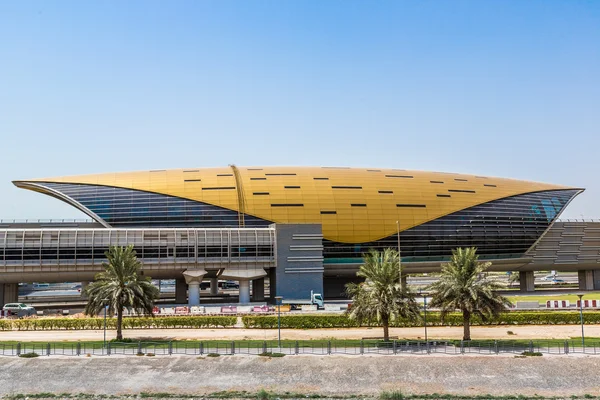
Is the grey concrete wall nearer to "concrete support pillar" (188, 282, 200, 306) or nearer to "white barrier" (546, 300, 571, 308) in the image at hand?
"concrete support pillar" (188, 282, 200, 306)

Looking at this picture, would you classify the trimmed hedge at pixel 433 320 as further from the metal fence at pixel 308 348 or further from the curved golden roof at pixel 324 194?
the curved golden roof at pixel 324 194

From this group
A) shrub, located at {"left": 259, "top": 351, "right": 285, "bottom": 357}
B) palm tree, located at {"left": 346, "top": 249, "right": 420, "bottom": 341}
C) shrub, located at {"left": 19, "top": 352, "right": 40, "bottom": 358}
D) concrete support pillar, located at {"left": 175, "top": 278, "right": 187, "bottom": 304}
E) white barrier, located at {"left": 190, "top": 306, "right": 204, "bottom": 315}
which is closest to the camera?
shrub, located at {"left": 259, "top": 351, "right": 285, "bottom": 357}

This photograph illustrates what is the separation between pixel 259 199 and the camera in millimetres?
92312

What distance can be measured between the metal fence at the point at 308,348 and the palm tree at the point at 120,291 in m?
4.56

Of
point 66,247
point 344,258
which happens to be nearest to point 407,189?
point 344,258

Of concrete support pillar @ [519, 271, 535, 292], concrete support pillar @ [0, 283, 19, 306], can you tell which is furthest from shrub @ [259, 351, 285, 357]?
concrete support pillar @ [519, 271, 535, 292]

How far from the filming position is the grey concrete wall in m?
83.4

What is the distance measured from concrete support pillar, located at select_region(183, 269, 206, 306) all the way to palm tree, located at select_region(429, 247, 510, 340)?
39701 millimetres

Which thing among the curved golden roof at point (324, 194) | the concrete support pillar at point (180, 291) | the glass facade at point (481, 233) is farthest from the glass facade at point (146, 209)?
the glass facade at point (481, 233)

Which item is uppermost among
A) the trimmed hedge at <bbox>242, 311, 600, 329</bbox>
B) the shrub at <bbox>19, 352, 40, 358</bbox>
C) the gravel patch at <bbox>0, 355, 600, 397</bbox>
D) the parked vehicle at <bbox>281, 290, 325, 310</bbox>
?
the parked vehicle at <bbox>281, 290, 325, 310</bbox>

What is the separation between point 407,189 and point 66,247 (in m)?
54.3

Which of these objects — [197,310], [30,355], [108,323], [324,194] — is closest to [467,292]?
[108,323]

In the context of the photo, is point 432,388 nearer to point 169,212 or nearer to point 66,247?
point 66,247

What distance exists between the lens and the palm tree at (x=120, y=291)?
5175 cm
